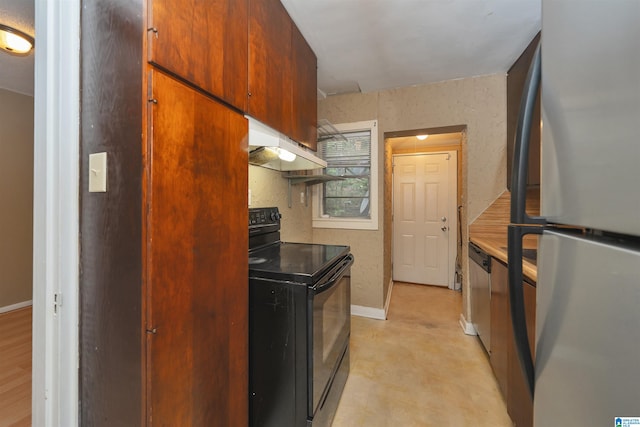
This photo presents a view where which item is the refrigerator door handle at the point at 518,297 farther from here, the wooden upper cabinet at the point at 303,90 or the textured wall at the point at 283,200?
the textured wall at the point at 283,200

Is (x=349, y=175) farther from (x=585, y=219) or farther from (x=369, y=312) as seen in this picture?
(x=585, y=219)

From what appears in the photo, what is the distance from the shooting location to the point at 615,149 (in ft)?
1.19

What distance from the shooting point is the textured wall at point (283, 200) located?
1.83 meters

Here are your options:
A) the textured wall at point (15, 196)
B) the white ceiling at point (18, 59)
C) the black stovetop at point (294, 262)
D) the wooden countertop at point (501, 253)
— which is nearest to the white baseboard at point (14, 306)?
the textured wall at point (15, 196)

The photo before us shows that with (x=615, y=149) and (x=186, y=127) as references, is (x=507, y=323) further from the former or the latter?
(x=186, y=127)

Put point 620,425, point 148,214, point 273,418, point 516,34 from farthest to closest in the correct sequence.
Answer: point 516,34 < point 273,418 < point 148,214 < point 620,425

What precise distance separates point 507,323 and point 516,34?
1.99 meters

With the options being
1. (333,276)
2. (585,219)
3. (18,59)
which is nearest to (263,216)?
(333,276)

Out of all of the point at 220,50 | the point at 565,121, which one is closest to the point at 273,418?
the point at 565,121

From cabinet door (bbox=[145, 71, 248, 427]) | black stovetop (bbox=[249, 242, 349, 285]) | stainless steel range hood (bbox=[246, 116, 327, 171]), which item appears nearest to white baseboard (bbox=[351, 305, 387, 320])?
black stovetop (bbox=[249, 242, 349, 285])

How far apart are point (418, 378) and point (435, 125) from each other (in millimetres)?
2252

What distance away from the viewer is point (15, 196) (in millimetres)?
2883

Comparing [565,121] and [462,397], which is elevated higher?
[565,121]

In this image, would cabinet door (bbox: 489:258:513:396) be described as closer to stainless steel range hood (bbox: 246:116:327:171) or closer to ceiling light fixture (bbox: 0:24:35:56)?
stainless steel range hood (bbox: 246:116:327:171)
